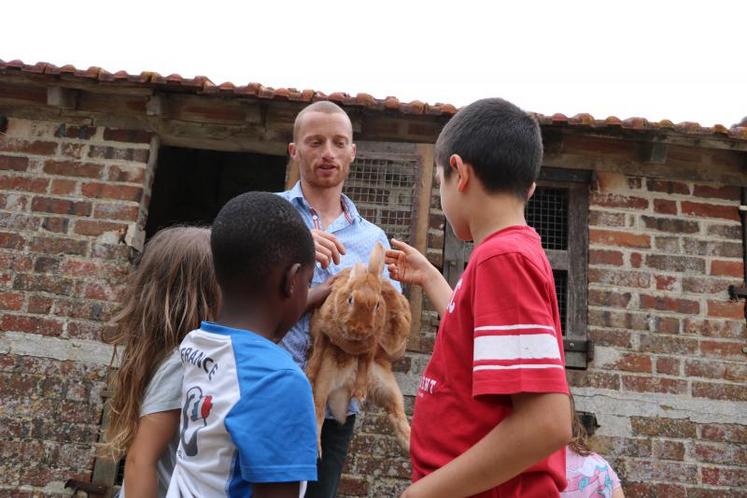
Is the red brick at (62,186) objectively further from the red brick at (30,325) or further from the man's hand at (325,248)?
the man's hand at (325,248)

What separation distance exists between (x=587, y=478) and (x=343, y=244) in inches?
59.2

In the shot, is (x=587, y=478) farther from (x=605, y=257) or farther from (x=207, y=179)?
(x=207, y=179)

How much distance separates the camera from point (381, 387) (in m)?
2.49

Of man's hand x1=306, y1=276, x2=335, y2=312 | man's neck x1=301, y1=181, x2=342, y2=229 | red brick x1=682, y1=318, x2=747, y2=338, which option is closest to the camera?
man's hand x1=306, y1=276, x2=335, y2=312

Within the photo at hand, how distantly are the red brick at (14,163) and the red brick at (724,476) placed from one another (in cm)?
571

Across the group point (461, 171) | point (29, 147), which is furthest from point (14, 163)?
point (461, 171)

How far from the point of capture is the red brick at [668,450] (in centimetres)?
433

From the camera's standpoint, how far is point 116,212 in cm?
469

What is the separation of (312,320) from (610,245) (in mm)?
3159

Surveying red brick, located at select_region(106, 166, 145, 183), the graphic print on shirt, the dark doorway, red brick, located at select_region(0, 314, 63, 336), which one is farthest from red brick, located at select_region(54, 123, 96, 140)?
the graphic print on shirt

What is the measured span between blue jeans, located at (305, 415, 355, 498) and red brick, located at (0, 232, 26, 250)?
135 inches

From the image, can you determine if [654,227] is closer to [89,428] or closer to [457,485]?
[457,485]

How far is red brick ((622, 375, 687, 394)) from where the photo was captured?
4.43 m

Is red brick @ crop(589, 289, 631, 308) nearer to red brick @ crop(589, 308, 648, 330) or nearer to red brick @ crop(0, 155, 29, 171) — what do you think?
red brick @ crop(589, 308, 648, 330)
